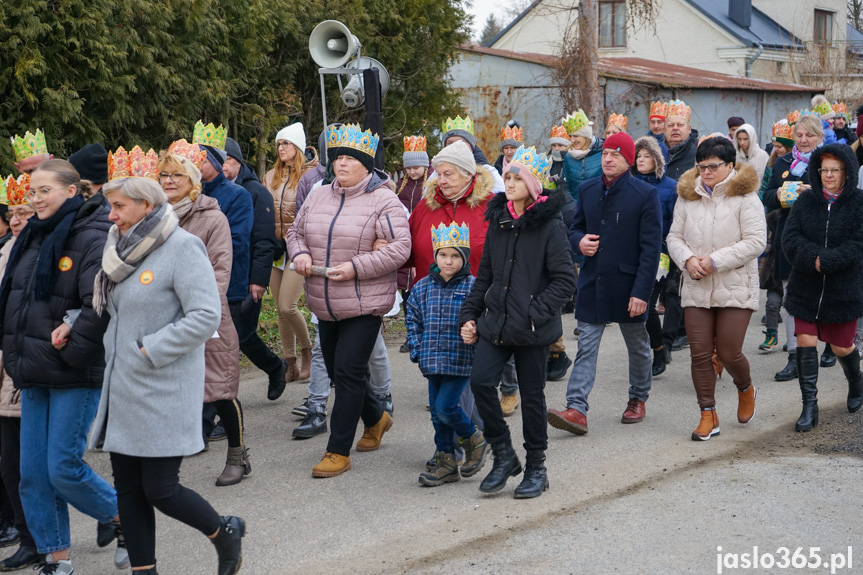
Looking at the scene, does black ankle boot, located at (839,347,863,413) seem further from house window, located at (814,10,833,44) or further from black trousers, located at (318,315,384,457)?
house window, located at (814,10,833,44)

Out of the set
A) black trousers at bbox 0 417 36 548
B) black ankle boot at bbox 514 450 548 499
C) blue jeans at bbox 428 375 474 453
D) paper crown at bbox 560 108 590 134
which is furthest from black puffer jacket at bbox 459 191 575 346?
paper crown at bbox 560 108 590 134

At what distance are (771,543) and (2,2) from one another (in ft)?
25.8

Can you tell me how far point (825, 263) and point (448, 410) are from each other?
9.73 ft

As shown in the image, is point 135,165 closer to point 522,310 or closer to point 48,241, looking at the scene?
point 48,241

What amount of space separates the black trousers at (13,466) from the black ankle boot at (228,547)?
1.13 meters

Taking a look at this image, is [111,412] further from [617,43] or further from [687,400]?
[617,43]

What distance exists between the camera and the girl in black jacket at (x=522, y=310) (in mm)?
5684

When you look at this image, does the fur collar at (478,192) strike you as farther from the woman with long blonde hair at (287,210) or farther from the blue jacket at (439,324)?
the woman with long blonde hair at (287,210)

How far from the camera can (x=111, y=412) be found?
173 inches

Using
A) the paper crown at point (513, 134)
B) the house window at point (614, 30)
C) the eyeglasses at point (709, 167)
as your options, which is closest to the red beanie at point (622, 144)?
the eyeglasses at point (709, 167)

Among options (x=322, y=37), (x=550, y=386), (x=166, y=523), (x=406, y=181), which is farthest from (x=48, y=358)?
(x=322, y=37)

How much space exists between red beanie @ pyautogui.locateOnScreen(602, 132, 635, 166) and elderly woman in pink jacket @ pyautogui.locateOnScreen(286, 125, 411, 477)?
1.73 meters

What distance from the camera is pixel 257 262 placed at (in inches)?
286

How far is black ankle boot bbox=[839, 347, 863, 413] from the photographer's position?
7355mm
